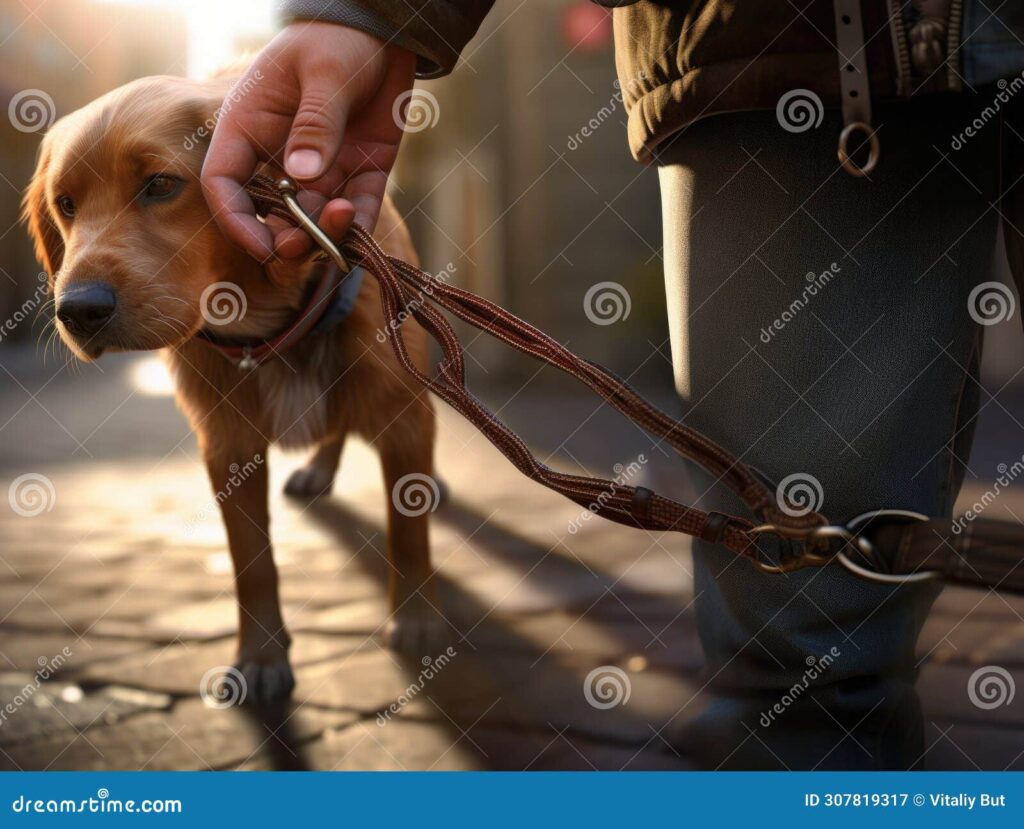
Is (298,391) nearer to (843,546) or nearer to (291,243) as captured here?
(291,243)

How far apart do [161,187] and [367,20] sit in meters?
0.79

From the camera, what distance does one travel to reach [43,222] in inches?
96.1

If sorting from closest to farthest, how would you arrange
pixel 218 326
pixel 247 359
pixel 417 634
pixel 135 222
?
pixel 135 222 → pixel 218 326 → pixel 247 359 → pixel 417 634

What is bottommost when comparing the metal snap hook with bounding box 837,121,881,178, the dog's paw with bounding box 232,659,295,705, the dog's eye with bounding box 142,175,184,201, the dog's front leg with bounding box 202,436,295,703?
the dog's paw with bounding box 232,659,295,705

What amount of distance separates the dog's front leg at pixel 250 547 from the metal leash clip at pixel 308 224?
121 cm

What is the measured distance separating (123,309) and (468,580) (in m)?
1.71

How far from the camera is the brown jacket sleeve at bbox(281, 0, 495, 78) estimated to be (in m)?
1.47

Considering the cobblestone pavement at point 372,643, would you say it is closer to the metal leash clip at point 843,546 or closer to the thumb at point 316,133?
the metal leash clip at point 843,546

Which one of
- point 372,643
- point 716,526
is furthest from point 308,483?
point 716,526

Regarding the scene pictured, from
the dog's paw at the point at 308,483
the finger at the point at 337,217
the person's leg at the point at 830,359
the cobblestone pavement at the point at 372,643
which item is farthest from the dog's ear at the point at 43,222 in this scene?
the dog's paw at the point at 308,483

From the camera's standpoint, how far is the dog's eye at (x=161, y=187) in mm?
2064

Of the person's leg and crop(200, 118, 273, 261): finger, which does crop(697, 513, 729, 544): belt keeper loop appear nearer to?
the person's leg

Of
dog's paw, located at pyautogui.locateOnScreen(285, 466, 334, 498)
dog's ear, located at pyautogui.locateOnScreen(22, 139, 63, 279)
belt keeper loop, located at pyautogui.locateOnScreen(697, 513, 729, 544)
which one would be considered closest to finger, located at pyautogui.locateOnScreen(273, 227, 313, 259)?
belt keeper loop, located at pyautogui.locateOnScreen(697, 513, 729, 544)
